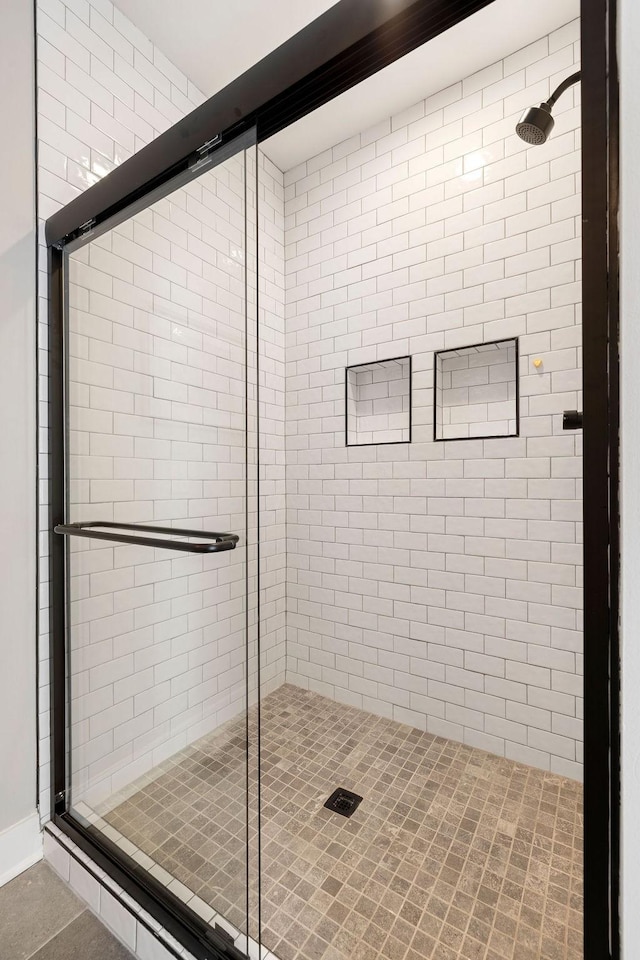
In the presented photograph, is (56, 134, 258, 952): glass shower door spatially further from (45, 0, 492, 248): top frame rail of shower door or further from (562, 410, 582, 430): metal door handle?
(562, 410, 582, 430): metal door handle

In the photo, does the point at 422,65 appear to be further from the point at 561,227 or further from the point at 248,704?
the point at 248,704

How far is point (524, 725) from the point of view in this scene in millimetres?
1634

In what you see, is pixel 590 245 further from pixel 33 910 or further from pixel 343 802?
pixel 33 910

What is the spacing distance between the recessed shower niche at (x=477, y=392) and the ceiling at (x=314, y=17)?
107 centimetres

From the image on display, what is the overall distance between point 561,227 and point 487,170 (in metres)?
0.42

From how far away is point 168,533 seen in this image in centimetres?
108

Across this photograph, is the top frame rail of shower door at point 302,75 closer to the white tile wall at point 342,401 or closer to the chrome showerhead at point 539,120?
the white tile wall at point 342,401

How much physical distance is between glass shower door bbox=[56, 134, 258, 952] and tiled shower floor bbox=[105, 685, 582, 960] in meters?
0.01

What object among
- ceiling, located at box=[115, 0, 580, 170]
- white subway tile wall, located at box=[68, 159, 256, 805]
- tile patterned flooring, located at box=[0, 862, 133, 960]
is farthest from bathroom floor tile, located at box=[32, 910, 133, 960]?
ceiling, located at box=[115, 0, 580, 170]

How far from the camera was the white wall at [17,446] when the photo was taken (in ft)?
3.85

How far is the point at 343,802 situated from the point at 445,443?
55.6 inches
